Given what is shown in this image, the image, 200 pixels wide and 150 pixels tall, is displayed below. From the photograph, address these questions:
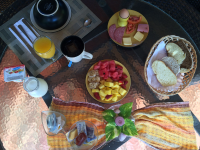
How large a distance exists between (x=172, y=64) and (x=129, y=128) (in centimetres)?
51

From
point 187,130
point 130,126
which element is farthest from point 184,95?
point 130,126

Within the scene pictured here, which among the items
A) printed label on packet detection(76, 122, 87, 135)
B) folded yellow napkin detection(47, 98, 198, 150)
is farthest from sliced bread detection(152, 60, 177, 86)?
printed label on packet detection(76, 122, 87, 135)

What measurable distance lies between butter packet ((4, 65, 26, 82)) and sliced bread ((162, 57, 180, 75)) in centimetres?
91

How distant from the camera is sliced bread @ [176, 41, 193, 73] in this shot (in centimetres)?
92

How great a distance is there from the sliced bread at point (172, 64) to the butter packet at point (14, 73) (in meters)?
0.91

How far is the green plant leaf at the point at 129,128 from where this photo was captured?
730mm

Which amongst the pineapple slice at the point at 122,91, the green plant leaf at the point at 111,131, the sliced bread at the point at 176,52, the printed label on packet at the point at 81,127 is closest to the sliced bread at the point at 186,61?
the sliced bread at the point at 176,52

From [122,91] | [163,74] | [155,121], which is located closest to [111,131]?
[122,91]

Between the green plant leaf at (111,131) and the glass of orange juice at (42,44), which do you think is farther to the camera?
the glass of orange juice at (42,44)

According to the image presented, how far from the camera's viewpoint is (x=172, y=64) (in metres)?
0.92

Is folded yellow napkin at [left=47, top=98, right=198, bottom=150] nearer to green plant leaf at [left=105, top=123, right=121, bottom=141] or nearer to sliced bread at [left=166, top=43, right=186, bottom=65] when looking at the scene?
green plant leaf at [left=105, top=123, right=121, bottom=141]

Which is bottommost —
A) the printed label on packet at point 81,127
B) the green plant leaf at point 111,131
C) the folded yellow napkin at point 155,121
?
the folded yellow napkin at point 155,121

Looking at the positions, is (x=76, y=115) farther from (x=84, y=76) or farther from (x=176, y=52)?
(x=176, y=52)

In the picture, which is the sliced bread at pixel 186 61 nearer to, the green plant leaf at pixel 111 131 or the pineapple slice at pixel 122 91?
the pineapple slice at pixel 122 91
